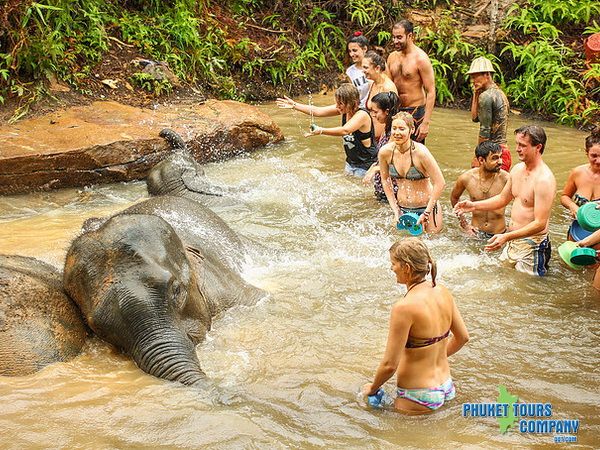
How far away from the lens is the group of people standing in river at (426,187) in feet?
13.9

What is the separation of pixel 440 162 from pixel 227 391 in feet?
21.9

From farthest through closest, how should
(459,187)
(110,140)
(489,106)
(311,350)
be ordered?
(110,140) < (489,106) < (459,187) < (311,350)

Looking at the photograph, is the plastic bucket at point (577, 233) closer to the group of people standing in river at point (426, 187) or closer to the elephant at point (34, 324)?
the group of people standing in river at point (426, 187)

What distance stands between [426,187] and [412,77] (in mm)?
2474

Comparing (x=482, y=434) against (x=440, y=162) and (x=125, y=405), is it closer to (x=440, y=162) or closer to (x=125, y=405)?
(x=125, y=405)

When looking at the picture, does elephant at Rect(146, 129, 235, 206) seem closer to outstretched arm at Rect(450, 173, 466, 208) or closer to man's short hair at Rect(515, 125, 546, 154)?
outstretched arm at Rect(450, 173, 466, 208)

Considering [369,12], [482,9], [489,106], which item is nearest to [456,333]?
[489,106]

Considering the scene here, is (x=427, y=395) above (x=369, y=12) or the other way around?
the other way around

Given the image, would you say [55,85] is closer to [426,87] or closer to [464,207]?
[426,87]

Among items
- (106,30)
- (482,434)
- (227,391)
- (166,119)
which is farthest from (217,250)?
(106,30)

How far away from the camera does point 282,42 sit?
48.4ft

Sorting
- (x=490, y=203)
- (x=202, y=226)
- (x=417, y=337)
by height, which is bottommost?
(x=202, y=226)

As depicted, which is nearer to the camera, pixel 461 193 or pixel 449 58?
pixel 461 193

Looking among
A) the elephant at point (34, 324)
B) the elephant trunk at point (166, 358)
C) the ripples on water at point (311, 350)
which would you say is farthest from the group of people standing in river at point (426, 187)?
the elephant at point (34, 324)
